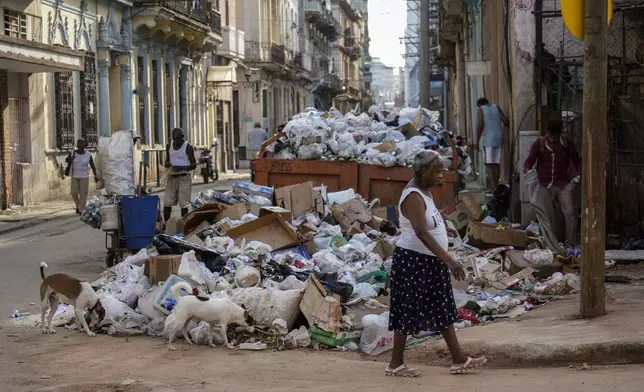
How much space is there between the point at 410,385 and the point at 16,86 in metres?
18.6

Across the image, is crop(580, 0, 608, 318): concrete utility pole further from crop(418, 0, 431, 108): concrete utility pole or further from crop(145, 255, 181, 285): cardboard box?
crop(418, 0, 431, 108): concrete utility pole

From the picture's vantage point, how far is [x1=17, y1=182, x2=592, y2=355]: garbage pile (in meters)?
8.30

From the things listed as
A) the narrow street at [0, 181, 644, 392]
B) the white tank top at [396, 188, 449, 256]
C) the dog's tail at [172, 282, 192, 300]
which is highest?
the white tank top at [396, 188, 449, 256]

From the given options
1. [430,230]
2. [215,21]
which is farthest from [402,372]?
[215,21]

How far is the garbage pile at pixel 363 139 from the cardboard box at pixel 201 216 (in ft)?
9.23

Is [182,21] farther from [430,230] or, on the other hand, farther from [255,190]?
[430,230]

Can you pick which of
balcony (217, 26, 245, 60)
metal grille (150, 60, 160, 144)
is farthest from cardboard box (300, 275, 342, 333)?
balcony (217, 26, 245, 60)

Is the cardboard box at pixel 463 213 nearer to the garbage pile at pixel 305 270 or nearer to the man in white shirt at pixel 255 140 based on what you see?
the garbage pile at pixel 305 270

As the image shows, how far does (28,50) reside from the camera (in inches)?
792

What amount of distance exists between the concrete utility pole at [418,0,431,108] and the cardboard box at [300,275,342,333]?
21.9 m

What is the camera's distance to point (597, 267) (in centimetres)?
800

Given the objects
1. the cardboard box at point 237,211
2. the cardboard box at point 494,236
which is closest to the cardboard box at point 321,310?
the cardboard box at point 494,236

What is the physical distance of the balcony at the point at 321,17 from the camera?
70062 mm

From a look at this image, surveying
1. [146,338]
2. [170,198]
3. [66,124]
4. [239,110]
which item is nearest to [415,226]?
[146,338]
